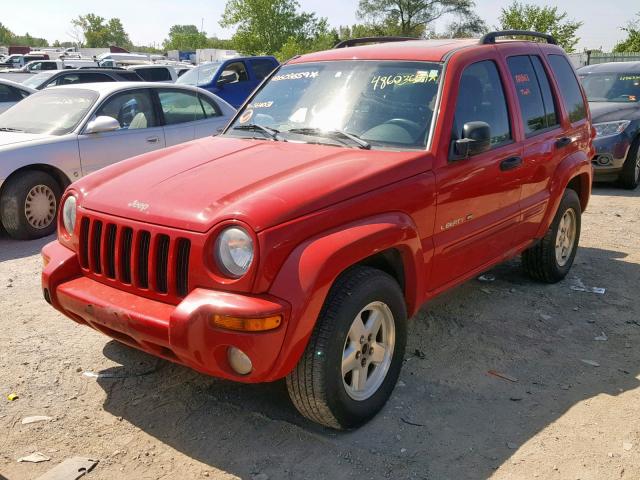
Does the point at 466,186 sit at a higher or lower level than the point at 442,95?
lower

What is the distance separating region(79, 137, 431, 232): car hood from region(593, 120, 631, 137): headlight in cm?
672

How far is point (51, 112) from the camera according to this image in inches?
296

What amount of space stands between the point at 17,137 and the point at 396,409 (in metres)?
5.47

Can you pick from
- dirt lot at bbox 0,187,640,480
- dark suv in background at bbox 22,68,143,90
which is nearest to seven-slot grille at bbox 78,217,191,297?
dirt lot at bbox 0,187,640,480

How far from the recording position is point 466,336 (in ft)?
14.6

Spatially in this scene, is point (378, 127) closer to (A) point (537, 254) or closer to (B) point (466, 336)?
(B) point (466, 336)

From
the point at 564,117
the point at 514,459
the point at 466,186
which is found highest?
the point at 564,117

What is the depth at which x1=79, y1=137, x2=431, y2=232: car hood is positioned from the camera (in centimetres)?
297

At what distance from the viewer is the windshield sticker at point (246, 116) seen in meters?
4.53

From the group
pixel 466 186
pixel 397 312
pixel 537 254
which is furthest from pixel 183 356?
pixel 537 254

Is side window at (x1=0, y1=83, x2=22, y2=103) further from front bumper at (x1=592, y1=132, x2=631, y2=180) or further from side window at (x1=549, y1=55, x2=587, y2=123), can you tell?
front bumper at (x1=592, y1=132, x2=631, y2=180)

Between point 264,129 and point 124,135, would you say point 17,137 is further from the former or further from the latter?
point 264,129

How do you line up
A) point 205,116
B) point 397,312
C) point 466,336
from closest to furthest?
1. point 397,312
2. point 466,336
3. point 205,116

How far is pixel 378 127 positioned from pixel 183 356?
1.79 metres
